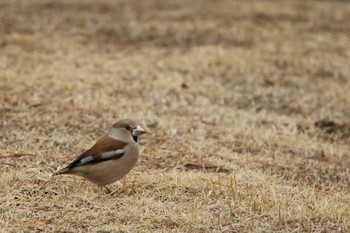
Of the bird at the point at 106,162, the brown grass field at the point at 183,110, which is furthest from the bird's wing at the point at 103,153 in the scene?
the brown grass field at the point at 183,110

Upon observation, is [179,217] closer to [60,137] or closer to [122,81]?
[60,137]

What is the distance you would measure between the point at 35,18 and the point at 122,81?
4.63m

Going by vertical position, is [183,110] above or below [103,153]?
below

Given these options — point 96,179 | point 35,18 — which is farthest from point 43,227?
point 35,18

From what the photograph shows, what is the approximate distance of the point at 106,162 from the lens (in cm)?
592

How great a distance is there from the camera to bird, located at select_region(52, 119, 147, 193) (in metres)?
5.86

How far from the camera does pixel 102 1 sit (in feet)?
56.4

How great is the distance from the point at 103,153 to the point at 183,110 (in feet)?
14.8

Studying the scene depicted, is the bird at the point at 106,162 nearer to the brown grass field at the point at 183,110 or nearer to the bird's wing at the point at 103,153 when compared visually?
the bird's wing at the point at 103,153

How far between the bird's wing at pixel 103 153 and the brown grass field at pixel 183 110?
0.28 meters

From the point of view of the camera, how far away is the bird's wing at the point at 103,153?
232 inches

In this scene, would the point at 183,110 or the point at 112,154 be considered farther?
the point at 183,110

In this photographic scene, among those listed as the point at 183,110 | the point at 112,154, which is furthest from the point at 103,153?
the point at 183,110

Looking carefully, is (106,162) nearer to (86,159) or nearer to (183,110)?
(86,159)
